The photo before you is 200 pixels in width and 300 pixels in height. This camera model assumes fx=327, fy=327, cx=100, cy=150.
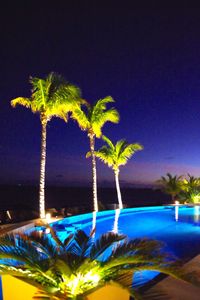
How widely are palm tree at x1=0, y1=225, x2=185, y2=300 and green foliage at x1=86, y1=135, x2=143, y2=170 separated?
772 inches

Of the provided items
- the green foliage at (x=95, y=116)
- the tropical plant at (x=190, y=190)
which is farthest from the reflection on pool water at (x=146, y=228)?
the green foliage at (x=95, y=116)

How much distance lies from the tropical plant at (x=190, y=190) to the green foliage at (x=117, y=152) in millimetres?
6078

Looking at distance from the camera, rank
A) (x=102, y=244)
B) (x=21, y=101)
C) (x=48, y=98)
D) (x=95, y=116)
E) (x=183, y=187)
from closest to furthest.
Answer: (x=102, y=244) < (x=48, y=98) < (x=21, y=101) < (x=95, y=116) < (x=183, y=187)

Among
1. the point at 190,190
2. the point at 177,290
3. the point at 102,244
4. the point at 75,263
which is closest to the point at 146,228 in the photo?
the point at 177,290

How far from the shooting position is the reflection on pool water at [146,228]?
33.5 ft

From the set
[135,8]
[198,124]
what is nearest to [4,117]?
[198,124]

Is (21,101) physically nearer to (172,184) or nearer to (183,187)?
(172,184)

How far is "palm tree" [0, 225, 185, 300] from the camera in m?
3.71

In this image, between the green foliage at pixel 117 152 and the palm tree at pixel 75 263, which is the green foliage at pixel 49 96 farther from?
the palm tree at pixel 75 263

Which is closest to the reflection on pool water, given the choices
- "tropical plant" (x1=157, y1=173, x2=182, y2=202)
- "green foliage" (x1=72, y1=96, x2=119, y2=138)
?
"tropical plant" (x1=157, y1=173, x2=182, y2=202)

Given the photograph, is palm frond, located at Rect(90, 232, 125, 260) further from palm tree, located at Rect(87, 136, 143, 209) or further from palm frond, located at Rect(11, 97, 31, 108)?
palm tree, located at Rect(87, 136, 143, 209)

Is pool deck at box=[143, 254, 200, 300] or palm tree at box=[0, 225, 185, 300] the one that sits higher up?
palm tree at box=[0, 225, 185, 300]

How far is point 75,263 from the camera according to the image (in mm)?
3775

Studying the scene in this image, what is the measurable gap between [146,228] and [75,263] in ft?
38.6
